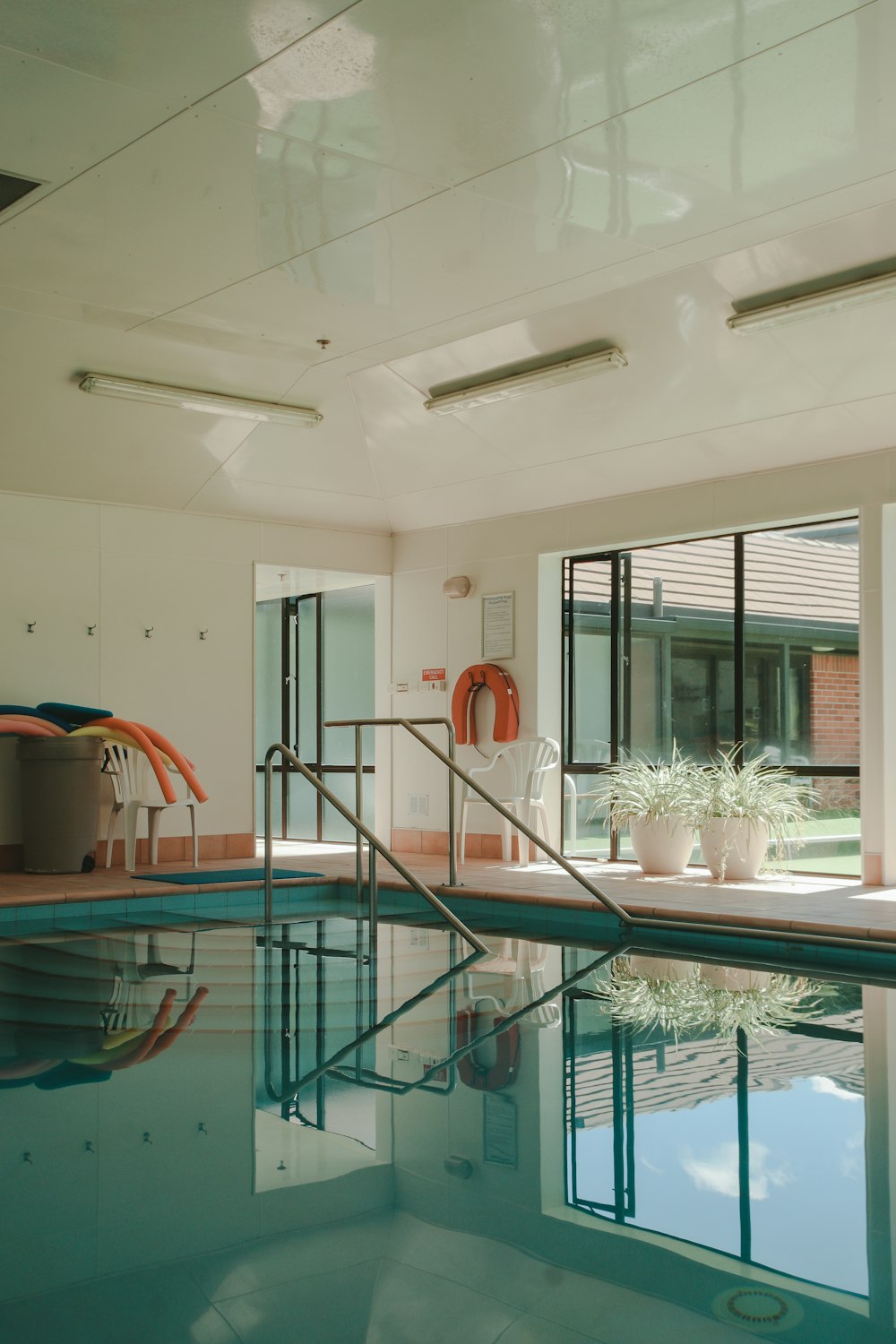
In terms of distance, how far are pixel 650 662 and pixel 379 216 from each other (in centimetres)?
410

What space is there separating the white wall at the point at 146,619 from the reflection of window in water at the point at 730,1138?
15.8 ft

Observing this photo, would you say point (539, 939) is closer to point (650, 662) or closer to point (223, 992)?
point (223, 992)

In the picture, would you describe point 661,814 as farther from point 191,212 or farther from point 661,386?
point 191,212

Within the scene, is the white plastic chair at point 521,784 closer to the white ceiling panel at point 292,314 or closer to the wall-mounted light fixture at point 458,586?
the wall-mounted light fixture at point 458,586

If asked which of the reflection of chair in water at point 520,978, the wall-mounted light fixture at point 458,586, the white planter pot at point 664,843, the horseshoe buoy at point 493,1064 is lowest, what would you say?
the reflection of chair in water at point 520,978

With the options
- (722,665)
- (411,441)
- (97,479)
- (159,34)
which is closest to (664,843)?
(722,665)

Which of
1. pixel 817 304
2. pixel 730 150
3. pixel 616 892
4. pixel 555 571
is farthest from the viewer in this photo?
pixel 555 571

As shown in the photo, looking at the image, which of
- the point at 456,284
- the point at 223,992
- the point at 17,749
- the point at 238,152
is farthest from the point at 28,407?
the point at 223,992

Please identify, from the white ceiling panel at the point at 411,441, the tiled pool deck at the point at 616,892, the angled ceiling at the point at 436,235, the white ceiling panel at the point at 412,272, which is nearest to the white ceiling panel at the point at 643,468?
the angled ceiling at the point at 436,235

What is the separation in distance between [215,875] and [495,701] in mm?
2346

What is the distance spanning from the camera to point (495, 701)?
867 centimetres

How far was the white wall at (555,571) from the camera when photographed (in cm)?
677

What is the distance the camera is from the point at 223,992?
474cm

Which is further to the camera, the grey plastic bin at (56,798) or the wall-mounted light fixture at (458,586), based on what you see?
the wall-mounted light fixture at (458,586)
